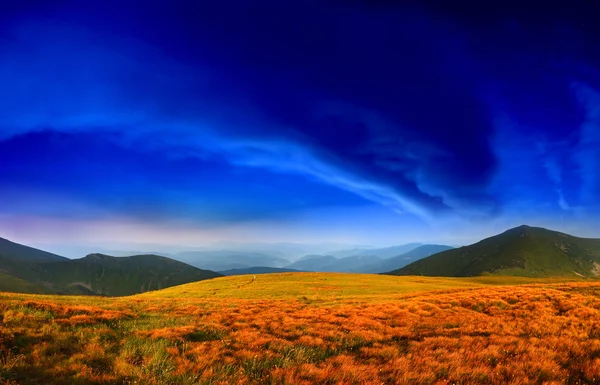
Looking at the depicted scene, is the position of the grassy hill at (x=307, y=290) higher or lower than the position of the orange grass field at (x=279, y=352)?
lower

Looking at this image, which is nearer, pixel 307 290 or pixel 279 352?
pixel 279 352

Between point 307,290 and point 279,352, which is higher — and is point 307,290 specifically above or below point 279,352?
below

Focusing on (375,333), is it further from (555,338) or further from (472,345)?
(555,338)

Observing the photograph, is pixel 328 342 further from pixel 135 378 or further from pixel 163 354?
pixel 135 378

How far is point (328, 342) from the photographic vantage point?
11758 millimetres

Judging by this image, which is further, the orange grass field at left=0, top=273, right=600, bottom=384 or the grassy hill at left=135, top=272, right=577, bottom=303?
the grassy hill at left=135, top=272, right=577, bottom=303

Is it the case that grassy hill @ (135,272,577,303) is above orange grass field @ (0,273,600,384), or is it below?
below

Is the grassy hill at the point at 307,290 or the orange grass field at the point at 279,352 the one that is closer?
the orange grass field at the point at 279,352

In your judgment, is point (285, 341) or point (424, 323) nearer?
point (285, 341)

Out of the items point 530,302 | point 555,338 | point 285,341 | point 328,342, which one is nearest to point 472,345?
point 555,338

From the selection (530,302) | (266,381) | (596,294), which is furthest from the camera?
(596,294)

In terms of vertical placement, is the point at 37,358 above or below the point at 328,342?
above

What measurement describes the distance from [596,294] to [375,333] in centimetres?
2982

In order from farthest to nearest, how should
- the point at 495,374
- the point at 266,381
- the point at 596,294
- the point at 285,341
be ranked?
the point at 596,294 < the point at 285,341 < the point at 495,374 < the point at 266,381
